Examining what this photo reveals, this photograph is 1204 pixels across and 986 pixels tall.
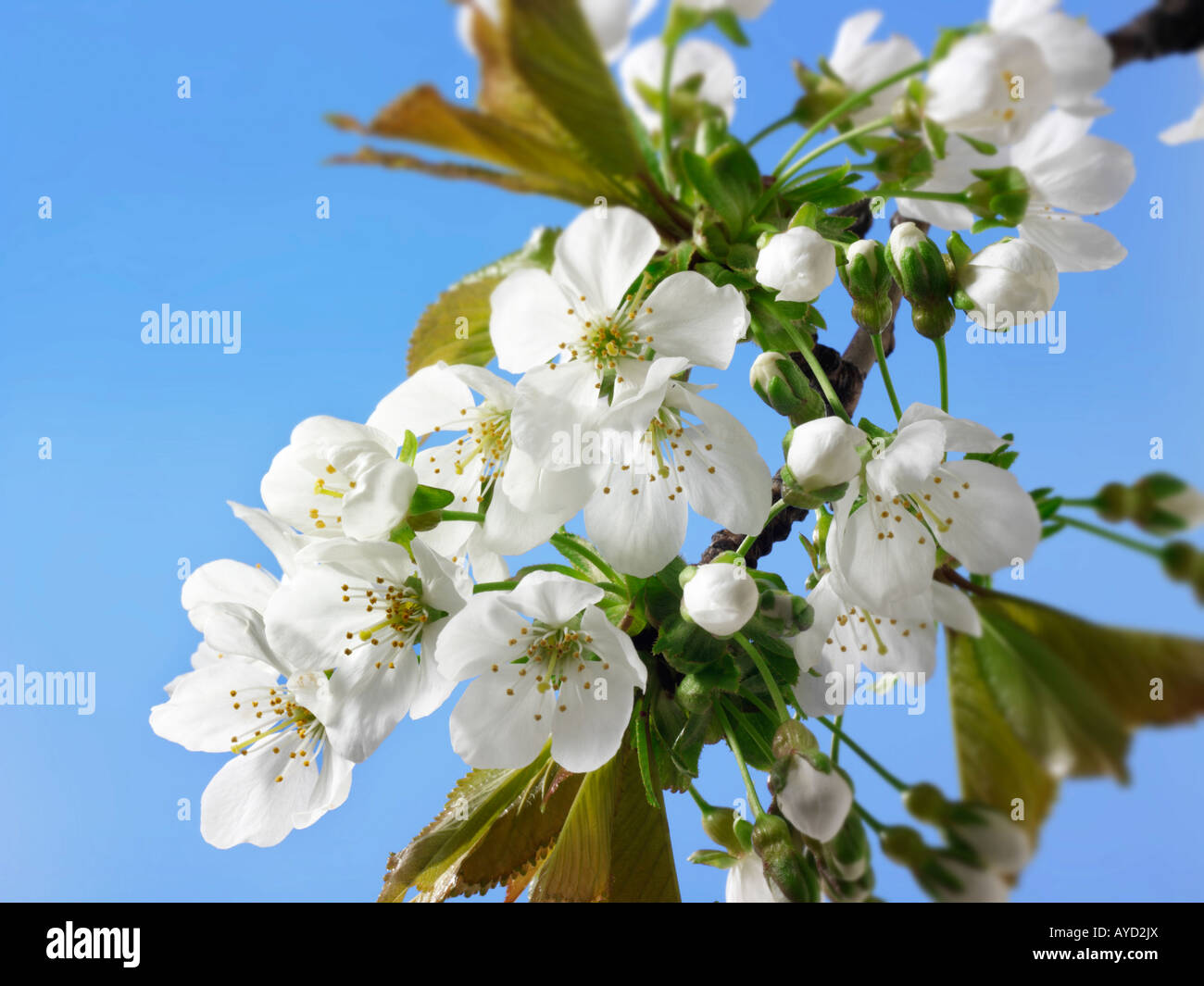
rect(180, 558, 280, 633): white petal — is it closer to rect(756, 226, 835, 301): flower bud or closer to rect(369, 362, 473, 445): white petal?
rect(369, 362, 473, 445): white petal

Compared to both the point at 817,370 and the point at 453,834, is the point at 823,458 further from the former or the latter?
the point at 453,834

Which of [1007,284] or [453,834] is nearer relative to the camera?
[1007,284]

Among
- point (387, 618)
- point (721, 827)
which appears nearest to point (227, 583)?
point (387, 618)

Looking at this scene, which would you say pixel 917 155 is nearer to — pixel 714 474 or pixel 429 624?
pixel 714 474

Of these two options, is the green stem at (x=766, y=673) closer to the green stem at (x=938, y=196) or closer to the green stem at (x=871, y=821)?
the green stem at (x=871, y=821)

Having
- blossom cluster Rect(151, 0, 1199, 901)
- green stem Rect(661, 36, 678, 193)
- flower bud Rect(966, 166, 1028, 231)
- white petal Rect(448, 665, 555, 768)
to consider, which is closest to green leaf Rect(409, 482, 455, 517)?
blossom cluster Rect(151, 0, 1199, 901)

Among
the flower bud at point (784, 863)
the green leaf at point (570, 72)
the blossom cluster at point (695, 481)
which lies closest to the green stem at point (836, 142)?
the blossom cluster at point (695, 481)
